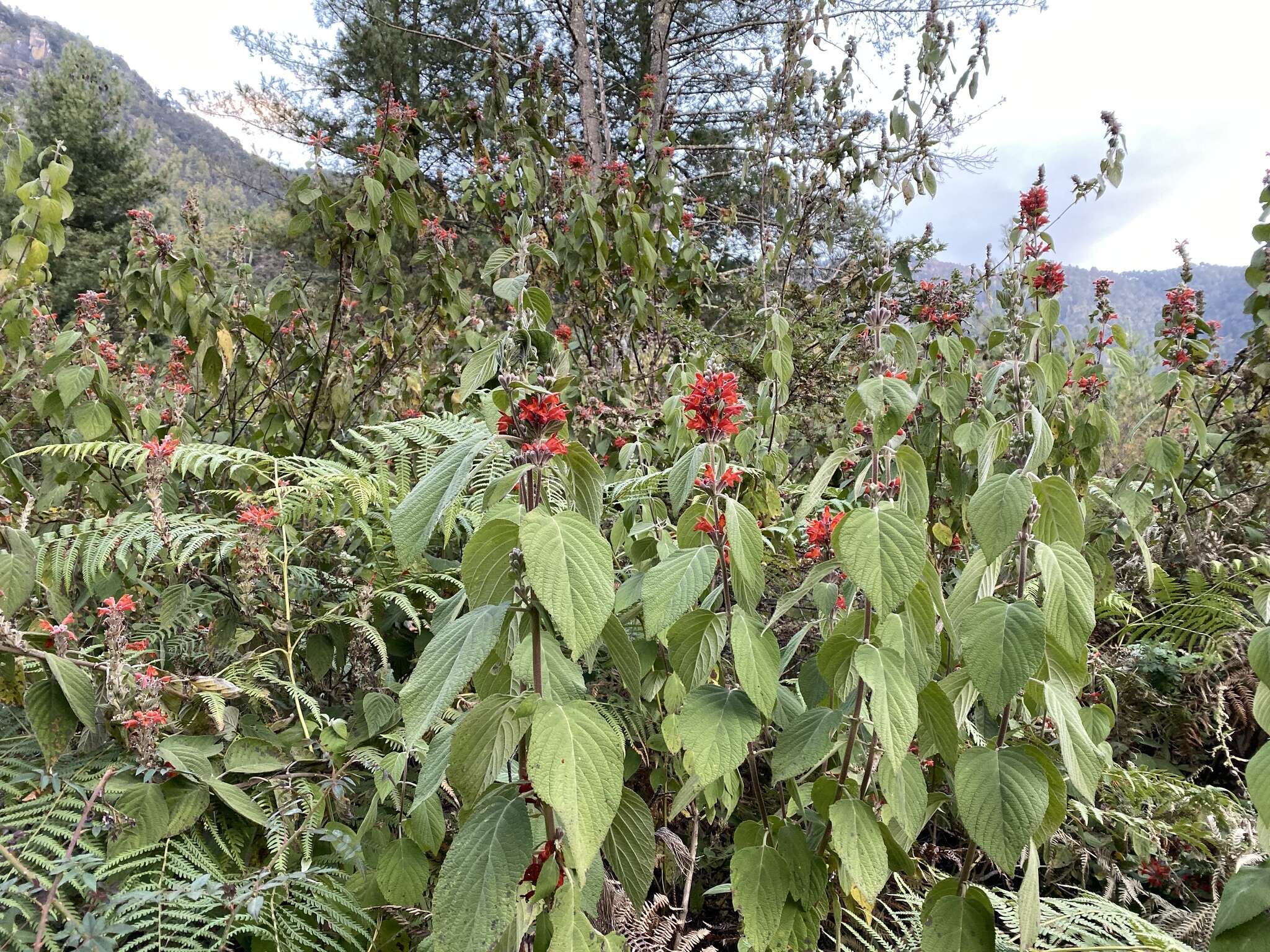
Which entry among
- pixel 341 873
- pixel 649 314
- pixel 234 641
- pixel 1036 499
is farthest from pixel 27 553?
pixel 649 314

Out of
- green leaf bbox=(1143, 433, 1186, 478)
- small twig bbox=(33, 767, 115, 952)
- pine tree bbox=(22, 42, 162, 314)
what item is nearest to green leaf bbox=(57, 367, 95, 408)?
small twig bbox=(33, 767, 115, 952)

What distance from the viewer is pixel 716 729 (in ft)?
2.95

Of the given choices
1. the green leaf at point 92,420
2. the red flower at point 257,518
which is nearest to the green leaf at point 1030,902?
the red flower at point 257,518

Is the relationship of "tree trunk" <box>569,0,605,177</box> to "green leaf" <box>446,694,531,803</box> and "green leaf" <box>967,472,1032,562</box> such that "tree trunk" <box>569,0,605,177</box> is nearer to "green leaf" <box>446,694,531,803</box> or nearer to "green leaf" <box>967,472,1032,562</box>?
"green leaf" <box>967,472,1032,562</box>

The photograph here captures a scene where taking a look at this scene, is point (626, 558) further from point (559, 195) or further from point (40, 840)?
point (559, 195)

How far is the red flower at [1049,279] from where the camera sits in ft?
5.85

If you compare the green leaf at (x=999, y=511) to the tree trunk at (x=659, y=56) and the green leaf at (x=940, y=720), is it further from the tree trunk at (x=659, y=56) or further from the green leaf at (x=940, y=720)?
the tree trunk at (x=659, y=56)

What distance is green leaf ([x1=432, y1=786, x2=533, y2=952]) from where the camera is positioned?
2.29ft

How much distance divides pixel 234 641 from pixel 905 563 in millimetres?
1461

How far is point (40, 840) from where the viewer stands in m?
1.05

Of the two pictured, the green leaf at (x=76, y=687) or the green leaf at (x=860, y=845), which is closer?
the green leaf at (x=860, y=845)

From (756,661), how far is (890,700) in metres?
0.18

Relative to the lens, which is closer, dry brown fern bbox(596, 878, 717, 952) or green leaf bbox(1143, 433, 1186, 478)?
dry brown fern bbox(596, 878, 717, 952)

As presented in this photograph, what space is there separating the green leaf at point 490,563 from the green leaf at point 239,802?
27.9 inches
